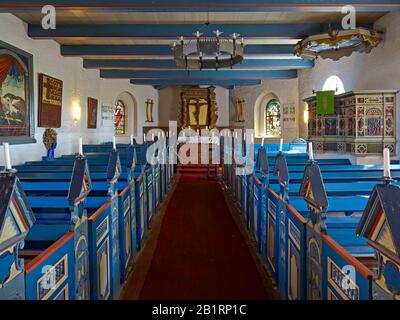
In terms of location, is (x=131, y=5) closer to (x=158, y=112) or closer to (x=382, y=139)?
(x=382, y=139)

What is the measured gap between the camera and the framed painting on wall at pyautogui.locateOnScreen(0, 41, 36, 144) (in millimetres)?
6352

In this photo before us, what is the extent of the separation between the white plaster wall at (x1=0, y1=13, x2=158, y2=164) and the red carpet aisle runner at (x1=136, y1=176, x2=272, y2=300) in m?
3.18

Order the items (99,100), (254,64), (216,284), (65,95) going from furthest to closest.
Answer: (99,100), (254,64), (65,95), (216,284)

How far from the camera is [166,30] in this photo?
748cm

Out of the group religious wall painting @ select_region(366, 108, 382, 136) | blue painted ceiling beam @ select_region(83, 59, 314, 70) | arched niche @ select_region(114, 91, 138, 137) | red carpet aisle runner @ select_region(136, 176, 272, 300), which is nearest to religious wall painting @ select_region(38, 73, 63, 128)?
blue painted ceiling beam @ select_region(83, 59, 314, 70)

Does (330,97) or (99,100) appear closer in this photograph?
(330,97)

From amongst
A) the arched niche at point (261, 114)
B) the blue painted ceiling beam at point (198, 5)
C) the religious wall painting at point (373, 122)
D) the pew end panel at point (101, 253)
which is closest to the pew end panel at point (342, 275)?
the pew end panel at point (101, 253)

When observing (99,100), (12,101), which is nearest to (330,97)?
(12,101)

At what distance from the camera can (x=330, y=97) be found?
8.24m

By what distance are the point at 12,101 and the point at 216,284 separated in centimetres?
493

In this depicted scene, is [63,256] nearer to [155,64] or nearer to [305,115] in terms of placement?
[155,64]

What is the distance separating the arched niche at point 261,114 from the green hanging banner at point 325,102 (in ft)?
22.1

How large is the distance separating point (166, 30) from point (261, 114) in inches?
Answer: 339

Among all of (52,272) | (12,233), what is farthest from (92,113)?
(12,233)
